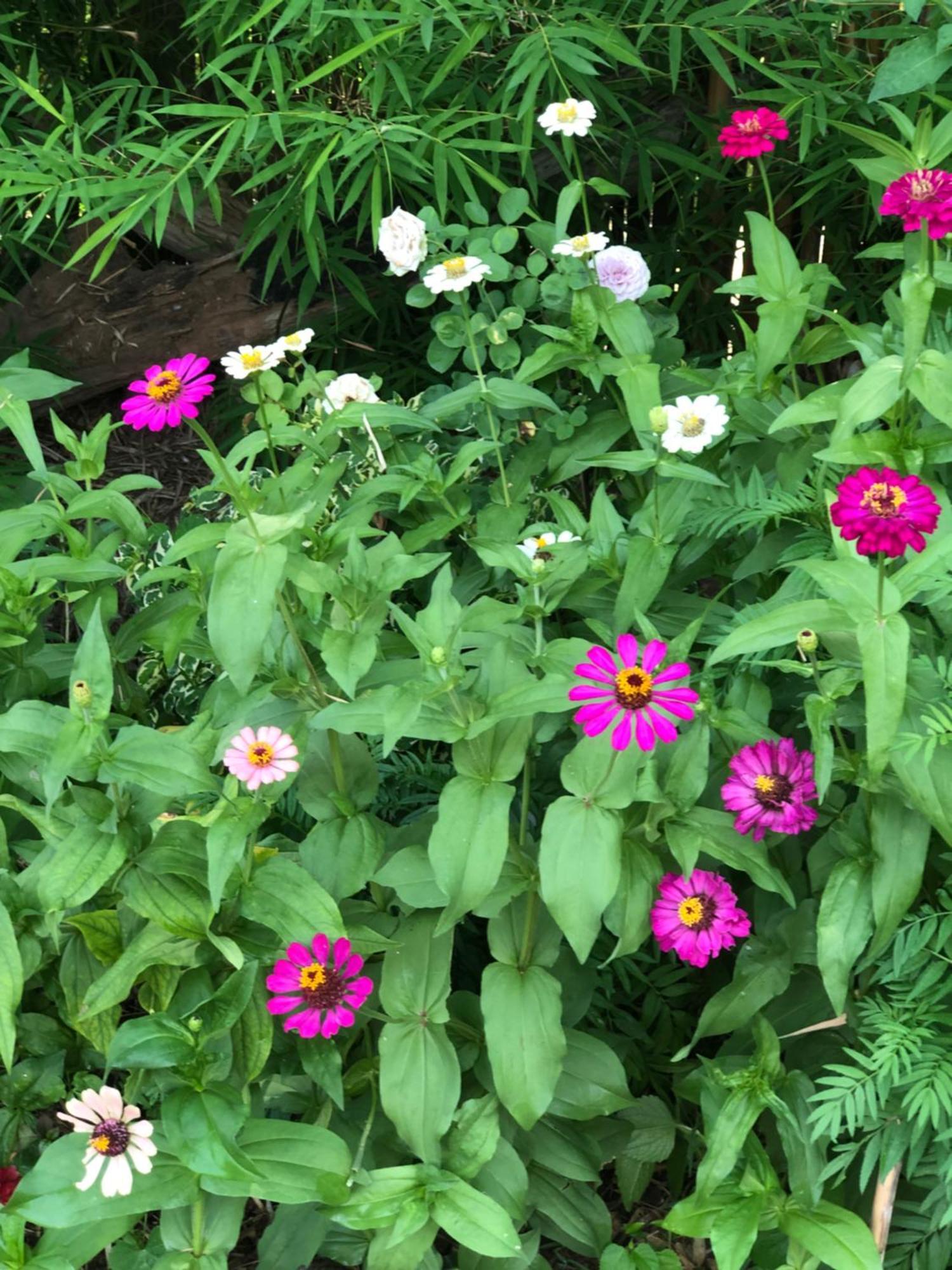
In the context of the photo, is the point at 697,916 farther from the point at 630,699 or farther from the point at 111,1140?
the point at 111,1140

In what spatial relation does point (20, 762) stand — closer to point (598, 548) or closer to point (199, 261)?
point (598, 548)

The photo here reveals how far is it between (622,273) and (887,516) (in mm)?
746

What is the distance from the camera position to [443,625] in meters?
1.14

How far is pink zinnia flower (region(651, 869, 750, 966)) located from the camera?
1185 millimetres

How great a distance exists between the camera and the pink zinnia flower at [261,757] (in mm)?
1085

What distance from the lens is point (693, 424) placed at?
4.52 feet

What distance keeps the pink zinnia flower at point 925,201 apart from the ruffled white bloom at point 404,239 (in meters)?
0.54

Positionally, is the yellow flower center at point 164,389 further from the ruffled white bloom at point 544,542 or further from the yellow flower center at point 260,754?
the ruffled white bloom at point 544,542

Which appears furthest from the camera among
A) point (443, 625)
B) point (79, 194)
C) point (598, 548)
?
point (79, 194)

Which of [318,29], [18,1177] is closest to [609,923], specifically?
[18,1177]

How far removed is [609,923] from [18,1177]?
597 millimetres

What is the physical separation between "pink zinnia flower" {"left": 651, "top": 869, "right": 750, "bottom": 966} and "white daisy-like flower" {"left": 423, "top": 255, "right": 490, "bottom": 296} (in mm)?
670

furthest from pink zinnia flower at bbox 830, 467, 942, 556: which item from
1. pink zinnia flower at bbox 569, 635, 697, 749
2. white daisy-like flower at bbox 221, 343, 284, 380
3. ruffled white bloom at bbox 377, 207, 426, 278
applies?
ruffled white bloom at bbox 377, 207, 426, 278

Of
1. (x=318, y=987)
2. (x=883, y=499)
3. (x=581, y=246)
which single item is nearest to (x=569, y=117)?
(x=581, y=246)
